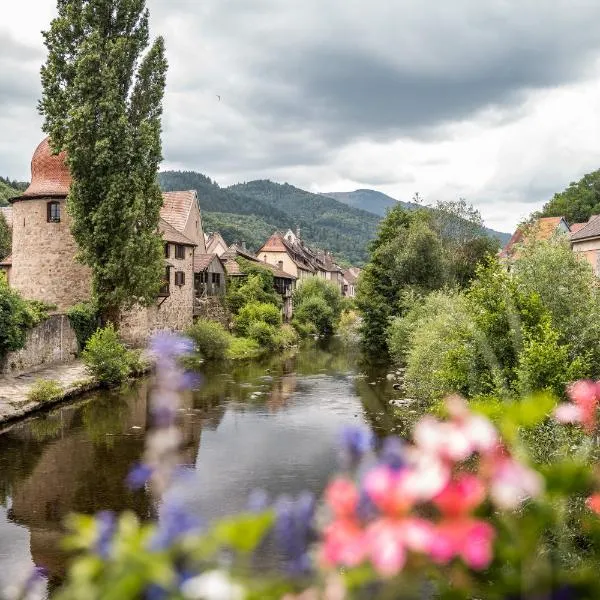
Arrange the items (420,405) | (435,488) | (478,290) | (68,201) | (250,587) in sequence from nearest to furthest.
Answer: (435,488), (250,587), (478,290), (420,405), (68,201)

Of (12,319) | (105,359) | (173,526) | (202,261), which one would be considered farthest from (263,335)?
(173,526)

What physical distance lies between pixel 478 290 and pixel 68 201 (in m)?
21.3

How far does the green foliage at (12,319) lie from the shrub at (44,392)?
1.81 m

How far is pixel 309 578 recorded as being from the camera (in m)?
1.48

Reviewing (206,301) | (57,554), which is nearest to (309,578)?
(57,554)

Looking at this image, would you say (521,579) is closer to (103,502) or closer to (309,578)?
(309,578)

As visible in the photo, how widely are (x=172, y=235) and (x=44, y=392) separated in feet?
Result: 67.3

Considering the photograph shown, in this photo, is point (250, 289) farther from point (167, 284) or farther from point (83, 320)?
point (83, 320)

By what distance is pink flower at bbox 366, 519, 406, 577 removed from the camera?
1105mm

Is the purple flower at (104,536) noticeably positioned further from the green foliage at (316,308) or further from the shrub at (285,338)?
the green foliage at (316,308)

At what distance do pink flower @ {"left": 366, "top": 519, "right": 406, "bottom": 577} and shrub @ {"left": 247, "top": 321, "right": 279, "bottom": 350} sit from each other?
4351 cm

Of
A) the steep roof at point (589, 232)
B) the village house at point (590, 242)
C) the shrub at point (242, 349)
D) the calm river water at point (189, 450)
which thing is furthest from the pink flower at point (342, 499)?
the shrub at point (242, 349)

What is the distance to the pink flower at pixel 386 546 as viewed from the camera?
1.11 m

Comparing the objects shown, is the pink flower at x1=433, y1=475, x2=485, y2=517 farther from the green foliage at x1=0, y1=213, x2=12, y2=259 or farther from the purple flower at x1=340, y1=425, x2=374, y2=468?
the green foliage at x1=0, y1=213, x2=12, y2=259
